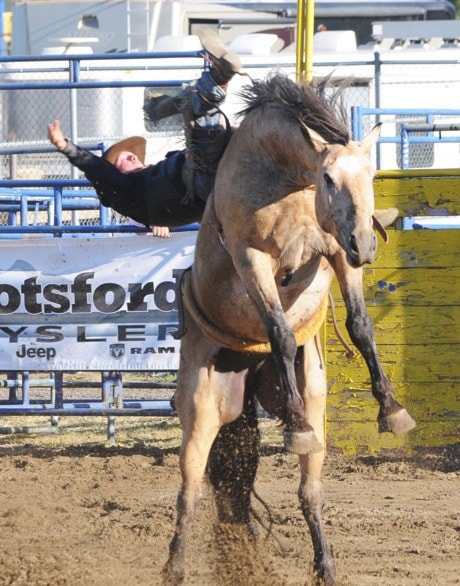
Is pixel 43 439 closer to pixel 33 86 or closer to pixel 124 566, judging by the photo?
pixel 33 86

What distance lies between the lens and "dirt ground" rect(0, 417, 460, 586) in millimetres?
5254

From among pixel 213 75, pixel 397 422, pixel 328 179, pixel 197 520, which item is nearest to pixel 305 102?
pixel 328 179

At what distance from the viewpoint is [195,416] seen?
5.12 m

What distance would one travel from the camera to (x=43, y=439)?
28.9ft

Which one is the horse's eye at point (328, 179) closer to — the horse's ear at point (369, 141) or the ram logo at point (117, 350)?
the horse's ear at point (369, 141)

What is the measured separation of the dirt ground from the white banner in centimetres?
72

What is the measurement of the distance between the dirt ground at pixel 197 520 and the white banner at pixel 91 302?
0.72 meters

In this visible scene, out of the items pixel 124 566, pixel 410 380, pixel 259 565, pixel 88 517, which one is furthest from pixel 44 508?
pixel 410 380

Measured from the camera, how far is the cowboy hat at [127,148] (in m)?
6.35

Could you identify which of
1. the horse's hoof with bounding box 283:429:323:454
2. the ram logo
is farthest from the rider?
the ram logo

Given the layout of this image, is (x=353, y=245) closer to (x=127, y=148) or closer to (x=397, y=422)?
(x=397, y=422)

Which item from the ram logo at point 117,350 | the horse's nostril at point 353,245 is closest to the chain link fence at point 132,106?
the ram logo at point 117,350

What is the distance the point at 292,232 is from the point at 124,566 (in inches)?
74.5

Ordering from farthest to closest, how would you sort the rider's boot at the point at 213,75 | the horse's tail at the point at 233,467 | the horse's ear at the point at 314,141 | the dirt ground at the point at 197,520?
the horse's tail at the point at 233,467 < the dirt ground at the point at 197,520 < the rider's boot at the point at 213,75 < the horse's ear at the point at 314,141
